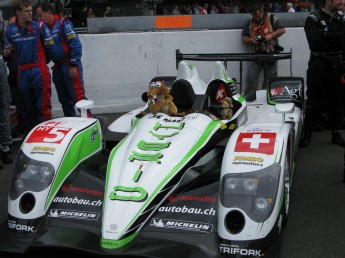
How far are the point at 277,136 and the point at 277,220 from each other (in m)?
0.64

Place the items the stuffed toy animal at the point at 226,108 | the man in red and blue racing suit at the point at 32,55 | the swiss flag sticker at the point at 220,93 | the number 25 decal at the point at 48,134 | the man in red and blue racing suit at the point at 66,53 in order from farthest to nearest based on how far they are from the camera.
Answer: the man in red and blue racing suit at the point at 66,53, the man in red and blue racing suit at the point at 32,55, the swiss flag sticker at the point at 220,93, the stuffed toy animal at the point at 226,108, the number 25 decal at the point at 48,134

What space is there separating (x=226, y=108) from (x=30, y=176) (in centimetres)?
184

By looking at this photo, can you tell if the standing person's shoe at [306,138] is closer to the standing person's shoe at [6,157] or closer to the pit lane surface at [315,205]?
the pit lane surface at [315,205]

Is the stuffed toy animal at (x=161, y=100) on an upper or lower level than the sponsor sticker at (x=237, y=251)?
upper

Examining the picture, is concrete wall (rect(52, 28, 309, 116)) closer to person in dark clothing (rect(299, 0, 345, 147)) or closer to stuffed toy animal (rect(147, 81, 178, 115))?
person in dark clothing (rect(299, 0, 345, 147))

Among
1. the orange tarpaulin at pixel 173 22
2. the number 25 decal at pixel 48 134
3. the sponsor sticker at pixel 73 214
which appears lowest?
the sponsor sticker at pixel 73 214

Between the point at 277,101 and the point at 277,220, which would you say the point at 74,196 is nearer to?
the point at 277,220

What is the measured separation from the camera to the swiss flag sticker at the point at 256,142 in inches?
131

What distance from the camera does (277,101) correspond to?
581 centimetres

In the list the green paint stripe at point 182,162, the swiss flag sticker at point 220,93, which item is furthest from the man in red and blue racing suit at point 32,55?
the green paint stripe at point 182,162

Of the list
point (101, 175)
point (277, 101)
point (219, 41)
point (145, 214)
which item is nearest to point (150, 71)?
point (219, 41)

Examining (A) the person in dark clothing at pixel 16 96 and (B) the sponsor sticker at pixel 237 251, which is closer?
(B) the sponsor sticker at pixel 237 251

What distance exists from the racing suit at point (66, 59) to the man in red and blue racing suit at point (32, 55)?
37 centimetres

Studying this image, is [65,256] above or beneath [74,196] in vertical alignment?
beneath
